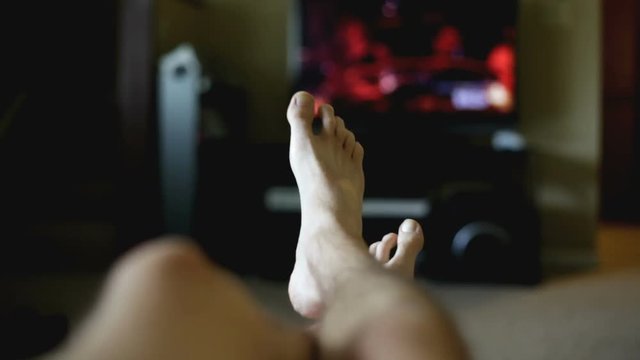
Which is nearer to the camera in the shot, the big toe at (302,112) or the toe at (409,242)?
the toe at (409,242)

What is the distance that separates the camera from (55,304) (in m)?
1.93

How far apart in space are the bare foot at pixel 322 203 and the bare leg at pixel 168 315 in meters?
0.22

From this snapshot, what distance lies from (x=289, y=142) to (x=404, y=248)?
155 cm

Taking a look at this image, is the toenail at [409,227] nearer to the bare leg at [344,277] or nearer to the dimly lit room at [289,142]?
the bare leg at [344,277]

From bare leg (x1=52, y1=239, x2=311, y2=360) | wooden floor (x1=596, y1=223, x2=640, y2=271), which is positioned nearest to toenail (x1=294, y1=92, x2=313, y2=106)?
bare leg (x1=52, y1=239, x2=311, y2=360)

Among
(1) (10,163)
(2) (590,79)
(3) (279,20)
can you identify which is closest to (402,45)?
(3) (279,20)

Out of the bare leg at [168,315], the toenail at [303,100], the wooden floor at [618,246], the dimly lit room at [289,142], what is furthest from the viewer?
the wooden floor at [618,246]

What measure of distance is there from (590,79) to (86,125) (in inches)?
75.2

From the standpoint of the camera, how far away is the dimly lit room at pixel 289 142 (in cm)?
240

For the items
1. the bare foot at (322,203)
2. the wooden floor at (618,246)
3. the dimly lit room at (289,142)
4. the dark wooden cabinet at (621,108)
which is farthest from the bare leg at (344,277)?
the dark wooden cabinet at (621,108)

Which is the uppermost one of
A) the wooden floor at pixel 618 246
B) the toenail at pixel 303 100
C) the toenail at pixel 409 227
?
the toenail at pixel 303 100

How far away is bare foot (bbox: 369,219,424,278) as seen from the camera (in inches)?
43.6

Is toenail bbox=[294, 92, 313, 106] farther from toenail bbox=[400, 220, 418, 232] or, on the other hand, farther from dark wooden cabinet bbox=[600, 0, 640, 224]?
dark wooden cabinet bbox=[600, 0, 640, 224]

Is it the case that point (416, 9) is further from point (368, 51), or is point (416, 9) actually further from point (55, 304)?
point (55, 304)
